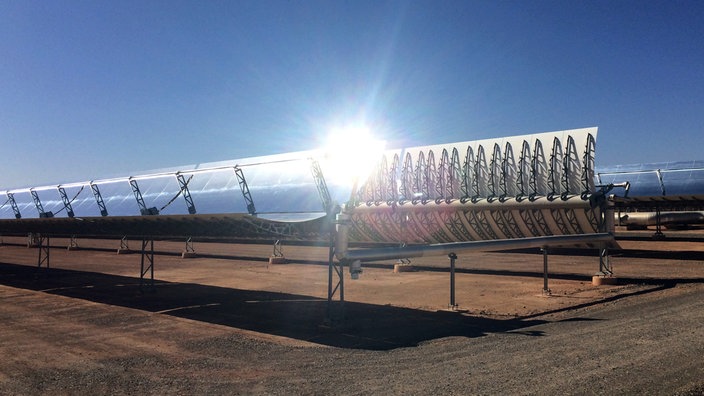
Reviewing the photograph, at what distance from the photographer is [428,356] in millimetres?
11750

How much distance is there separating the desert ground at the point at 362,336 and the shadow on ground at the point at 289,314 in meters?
0.08

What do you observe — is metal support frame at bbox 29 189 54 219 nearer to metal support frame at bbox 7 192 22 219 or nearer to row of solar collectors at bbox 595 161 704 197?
metal support frame at bbox 7 192 22 219

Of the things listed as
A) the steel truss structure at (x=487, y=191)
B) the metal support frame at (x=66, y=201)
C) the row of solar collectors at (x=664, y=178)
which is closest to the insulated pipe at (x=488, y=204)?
the steel truss structure at (x=487, y=191)

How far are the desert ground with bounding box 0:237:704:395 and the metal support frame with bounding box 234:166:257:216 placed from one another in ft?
11.5

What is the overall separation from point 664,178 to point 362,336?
4216cm

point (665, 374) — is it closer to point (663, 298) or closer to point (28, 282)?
point (663, 298)

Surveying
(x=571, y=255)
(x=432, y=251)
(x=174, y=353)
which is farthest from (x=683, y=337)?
(x=571, y=255)

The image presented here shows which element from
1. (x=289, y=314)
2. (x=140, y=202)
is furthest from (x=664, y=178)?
(x=140, y=202)

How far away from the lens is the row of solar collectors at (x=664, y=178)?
44281 mm

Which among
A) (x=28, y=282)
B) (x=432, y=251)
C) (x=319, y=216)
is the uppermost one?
(x=319, y=216)

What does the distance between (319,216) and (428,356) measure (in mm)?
5670

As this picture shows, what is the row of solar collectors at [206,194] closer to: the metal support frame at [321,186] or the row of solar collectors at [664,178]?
the metal support frame at [321,186]

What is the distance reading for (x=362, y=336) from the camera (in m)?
14.5

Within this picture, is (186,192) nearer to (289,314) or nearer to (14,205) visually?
(289,314)
